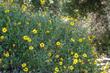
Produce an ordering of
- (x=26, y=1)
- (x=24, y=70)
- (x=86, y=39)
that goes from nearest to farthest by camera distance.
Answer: (x=24, y=70), (x=86, y=39), (x=26, y=1)

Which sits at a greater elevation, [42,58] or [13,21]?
[13,21]

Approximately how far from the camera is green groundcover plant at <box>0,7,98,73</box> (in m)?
4.21

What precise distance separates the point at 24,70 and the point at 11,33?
467mm

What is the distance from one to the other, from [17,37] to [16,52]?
0.58 ft

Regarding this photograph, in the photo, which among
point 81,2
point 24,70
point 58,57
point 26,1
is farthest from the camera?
point 81,2

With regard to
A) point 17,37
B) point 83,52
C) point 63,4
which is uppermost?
point 17,37

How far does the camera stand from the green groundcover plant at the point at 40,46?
4211 mm

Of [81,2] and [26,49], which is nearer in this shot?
[26,49]

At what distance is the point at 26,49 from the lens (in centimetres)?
425

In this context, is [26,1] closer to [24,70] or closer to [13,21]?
[13,21]

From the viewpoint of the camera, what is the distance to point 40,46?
14.2 ft

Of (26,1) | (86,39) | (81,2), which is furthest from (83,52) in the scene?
(81,2)

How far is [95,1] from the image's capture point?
905 centimetres

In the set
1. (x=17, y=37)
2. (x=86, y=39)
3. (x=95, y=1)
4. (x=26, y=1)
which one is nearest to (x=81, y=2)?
(x=95, y=1)
